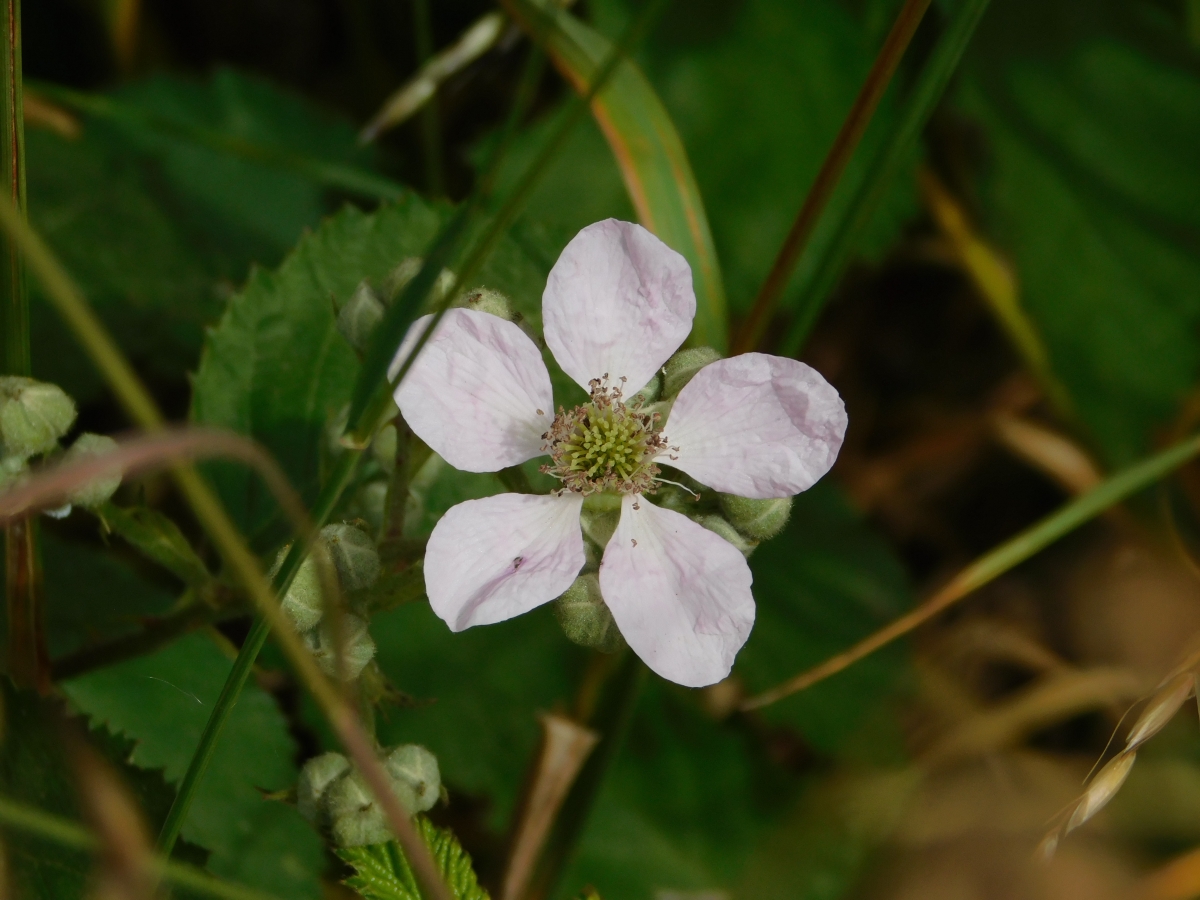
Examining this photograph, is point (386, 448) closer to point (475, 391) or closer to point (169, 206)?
point (475, 391)

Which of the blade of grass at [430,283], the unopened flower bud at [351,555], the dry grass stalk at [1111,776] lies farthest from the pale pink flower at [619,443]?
the dry grass stalk at [1111,776]

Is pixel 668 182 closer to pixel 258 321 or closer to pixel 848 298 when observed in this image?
pixel 258 321

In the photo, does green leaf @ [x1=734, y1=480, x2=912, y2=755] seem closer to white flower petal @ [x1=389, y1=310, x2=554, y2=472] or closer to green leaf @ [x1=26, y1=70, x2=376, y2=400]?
white flower petal @ [x1=389, y1=310, x2=554, y2=472]

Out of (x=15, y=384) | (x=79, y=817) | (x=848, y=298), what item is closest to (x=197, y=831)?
(x=79, y=817)

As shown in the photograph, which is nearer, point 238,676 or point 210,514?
point 210,514

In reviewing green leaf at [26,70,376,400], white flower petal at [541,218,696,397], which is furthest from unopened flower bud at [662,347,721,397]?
green leaf at [26,70,376,400]

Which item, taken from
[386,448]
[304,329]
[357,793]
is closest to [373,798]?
[357,793]
